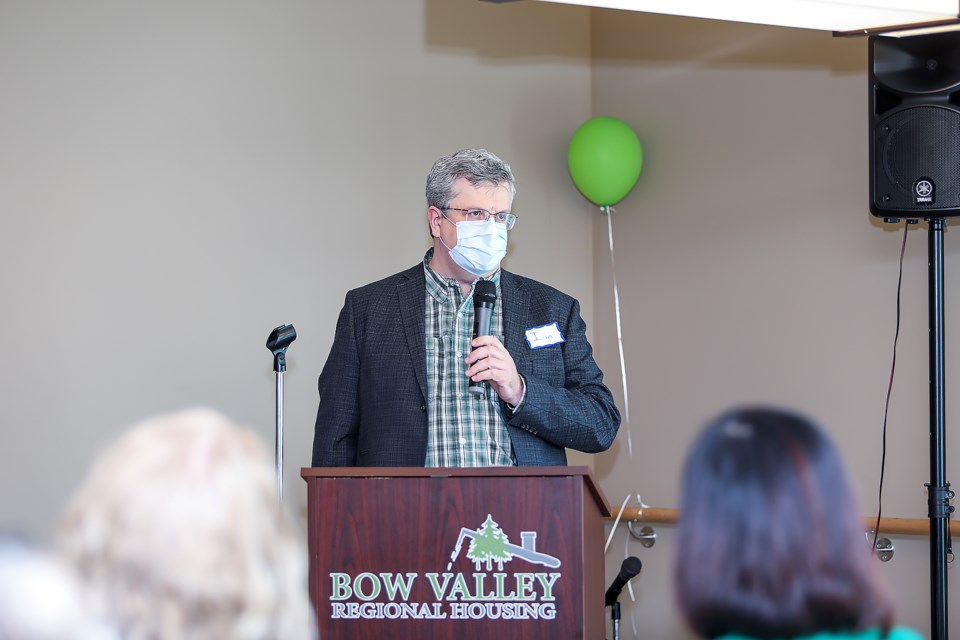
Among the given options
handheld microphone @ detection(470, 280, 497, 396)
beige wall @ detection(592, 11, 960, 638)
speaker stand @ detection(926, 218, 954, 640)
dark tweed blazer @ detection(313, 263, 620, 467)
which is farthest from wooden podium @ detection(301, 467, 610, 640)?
beige wall @ detection(592, 11, 960, 638)

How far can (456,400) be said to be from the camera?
10.8 feet

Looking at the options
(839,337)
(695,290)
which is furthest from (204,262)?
(839,337)

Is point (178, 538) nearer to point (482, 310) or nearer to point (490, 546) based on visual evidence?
point (490, 546)

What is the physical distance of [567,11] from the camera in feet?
17.9

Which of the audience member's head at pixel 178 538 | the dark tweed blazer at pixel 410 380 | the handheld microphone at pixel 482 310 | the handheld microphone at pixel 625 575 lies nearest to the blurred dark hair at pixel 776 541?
the audience member's head at pixel 178 538

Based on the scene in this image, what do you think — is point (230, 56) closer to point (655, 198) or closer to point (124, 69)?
point (124, 69)

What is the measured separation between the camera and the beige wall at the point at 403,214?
4078 mm

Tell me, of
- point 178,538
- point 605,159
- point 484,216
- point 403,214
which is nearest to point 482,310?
point 484,216

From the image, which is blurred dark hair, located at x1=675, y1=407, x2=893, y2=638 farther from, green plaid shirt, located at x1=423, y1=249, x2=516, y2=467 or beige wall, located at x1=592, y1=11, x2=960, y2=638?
beige wall, located at x1=592, y1=11, x2=960, y2=638

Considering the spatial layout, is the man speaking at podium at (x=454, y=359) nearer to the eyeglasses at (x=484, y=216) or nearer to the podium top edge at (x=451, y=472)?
the eyeglasses at (x=484, y=216)

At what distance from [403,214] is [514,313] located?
1.61m

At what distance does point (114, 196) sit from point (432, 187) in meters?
1.41

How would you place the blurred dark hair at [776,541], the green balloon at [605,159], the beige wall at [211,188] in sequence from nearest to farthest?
the blurred dark hair at [776,541] → the beige wall at [211,188] → the green balloon at [605,159]

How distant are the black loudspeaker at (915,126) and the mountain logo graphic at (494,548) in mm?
1885
